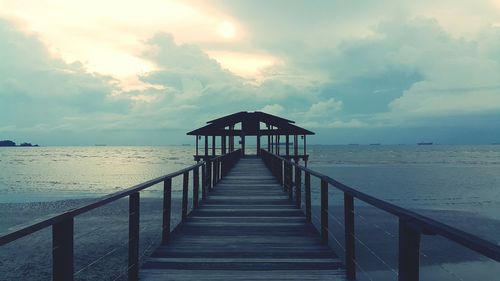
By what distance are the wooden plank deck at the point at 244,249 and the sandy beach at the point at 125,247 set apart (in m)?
1.35

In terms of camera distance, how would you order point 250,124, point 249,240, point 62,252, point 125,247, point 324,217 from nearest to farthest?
1. point 62,252
2. point 324,217
3. point 249,240
4. point 125,247
5. point 250,124

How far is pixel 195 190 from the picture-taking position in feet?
26.6

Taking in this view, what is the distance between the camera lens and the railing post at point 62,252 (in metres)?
2.56

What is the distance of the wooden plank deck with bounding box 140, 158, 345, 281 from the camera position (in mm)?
4215

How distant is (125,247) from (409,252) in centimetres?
1162

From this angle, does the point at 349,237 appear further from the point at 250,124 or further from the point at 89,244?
the point at 250,124

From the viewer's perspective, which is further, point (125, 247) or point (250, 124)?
point (250, 124)

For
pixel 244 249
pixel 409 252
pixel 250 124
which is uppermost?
pixel 250 124

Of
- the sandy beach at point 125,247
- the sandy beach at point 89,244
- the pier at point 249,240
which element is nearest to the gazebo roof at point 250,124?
the sandy beach at point 89,244

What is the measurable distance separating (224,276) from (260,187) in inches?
282

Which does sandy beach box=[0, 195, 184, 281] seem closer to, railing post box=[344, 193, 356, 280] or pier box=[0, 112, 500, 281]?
pier box=[0, 112, 500, 281]

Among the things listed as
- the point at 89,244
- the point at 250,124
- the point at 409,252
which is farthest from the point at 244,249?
the point at 250,124

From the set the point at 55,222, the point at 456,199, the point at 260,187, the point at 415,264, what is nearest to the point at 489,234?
the point at 260,187

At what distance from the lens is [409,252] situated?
8.57 ft
